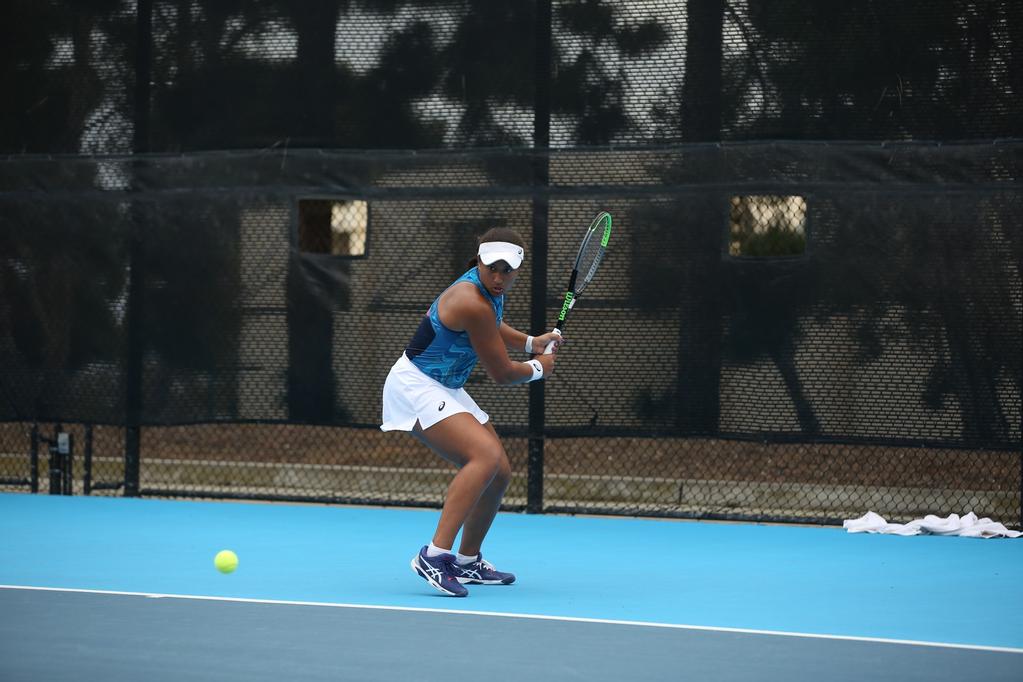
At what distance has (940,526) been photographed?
7.91 m

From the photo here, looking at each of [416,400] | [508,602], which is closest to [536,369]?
[416,400]

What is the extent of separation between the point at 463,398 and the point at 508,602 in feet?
2.85

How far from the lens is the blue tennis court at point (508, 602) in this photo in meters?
4.56

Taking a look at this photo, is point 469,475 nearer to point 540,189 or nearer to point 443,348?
point 443,348

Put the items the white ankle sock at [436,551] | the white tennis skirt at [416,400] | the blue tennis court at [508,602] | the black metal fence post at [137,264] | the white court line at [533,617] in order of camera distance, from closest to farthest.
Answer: the blue tennis court at [508,602] → the white court line at [533,617] → the white ankle sock at [436,551] → the white tennis skirt at [416,400] → the black metal fence post at [137,264]

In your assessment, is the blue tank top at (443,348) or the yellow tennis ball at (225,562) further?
the yellow tennis ball at (225,562)

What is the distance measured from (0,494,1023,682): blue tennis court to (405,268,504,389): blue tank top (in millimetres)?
851

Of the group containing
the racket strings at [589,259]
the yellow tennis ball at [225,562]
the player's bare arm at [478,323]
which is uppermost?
the racket strings at [589,259]

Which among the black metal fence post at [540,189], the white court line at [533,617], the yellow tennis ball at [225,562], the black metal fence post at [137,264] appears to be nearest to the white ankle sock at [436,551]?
the white court line at [533,617]

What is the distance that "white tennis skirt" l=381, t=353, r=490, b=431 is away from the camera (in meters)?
6.05

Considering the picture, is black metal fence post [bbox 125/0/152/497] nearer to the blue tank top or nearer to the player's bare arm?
the blue tank top

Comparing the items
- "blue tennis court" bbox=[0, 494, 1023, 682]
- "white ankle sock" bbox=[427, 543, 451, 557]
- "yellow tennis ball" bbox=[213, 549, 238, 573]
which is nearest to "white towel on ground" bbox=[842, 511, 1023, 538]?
"blue tennis court" bbox=[0, 494, 1023, 682]

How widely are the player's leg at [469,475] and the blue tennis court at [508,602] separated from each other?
262mm

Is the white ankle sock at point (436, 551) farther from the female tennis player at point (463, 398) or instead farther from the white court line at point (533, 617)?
the white court line at point (533, 617)
